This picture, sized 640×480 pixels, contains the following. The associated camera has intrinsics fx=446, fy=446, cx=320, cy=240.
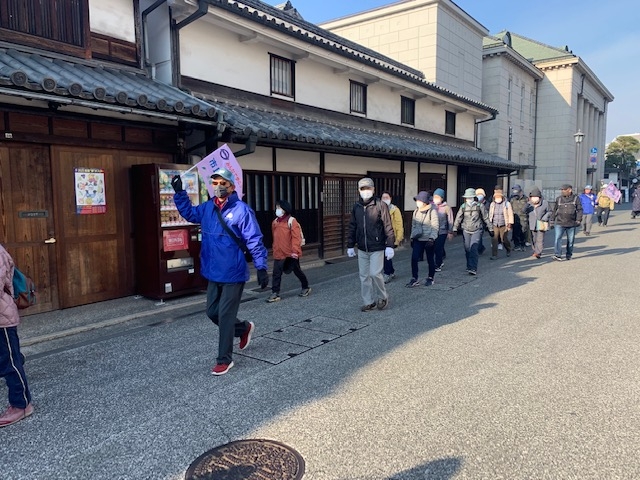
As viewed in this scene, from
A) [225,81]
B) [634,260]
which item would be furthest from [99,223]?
[634,260]

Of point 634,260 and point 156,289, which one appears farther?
point 634,260

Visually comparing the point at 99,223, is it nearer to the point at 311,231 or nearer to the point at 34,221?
the point at 34,221

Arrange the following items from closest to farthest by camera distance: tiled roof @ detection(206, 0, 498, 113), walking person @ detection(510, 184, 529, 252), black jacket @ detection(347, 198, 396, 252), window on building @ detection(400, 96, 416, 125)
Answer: black jacket @ detection(347, 198, 396, 252) < tiled roof @ detection(206, 0, 498, 113) < walking person @ detection(510, 184, 529, 252) < window on building @ detection(400, 96, 416, 125)

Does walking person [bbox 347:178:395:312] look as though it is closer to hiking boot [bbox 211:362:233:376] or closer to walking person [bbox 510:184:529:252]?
hiking boot [bbox 211:362:233:376]

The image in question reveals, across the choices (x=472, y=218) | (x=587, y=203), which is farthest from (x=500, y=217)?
(x=587, y=203)

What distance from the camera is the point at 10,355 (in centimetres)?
341

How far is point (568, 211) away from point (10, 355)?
10.9 m

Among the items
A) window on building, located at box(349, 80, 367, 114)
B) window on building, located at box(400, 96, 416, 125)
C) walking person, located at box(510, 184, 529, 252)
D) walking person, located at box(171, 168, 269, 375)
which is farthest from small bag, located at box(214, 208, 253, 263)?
window on building, located at box(400, 96, 416, 125)

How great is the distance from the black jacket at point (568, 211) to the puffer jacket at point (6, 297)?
10.8 metres

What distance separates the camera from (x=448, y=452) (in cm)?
296

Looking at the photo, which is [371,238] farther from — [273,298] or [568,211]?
[568,211]

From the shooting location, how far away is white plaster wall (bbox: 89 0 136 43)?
23.4 feet

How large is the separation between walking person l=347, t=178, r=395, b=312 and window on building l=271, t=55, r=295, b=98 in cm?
497

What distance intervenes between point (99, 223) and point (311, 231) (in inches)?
209
